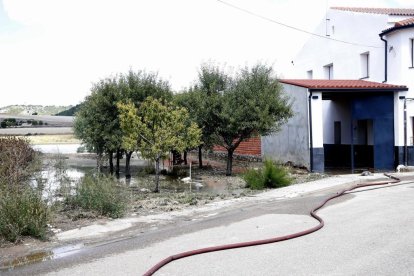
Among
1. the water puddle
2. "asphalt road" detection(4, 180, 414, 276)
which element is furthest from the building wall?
the water puddle

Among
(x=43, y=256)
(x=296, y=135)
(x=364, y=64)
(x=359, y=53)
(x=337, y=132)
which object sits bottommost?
(x=43, y=256)

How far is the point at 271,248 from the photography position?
784 centimetres

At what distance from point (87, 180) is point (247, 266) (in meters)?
6.64

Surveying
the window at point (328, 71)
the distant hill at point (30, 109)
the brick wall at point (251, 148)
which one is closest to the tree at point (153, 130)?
the brick wall at point (251, 148)

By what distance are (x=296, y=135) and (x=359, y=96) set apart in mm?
3439

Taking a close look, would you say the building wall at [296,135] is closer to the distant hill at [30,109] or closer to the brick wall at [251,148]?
the brick wall at [251,148]

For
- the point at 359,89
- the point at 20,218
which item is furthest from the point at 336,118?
the point at 20,218

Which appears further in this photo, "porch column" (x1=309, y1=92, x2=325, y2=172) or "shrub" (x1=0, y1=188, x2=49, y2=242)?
"porch column" (x1=309, y1=92, x2=325, y2=172)

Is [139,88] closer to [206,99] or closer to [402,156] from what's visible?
[206,99]

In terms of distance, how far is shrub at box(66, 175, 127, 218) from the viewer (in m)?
11.2

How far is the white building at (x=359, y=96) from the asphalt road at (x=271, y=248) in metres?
10.8

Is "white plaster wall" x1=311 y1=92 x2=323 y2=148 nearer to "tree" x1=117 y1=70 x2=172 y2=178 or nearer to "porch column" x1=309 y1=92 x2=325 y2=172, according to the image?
"porch column" x1=309 y1=92 x2=325 y2=172

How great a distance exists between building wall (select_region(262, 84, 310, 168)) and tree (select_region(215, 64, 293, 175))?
1237 mm

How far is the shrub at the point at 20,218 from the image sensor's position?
8.70 metres
